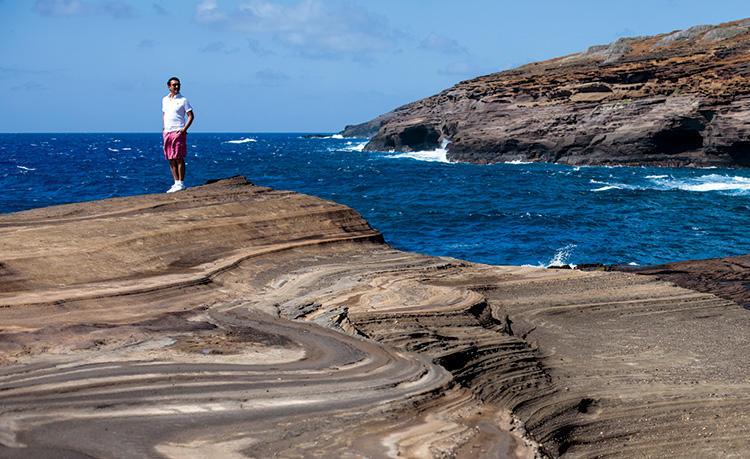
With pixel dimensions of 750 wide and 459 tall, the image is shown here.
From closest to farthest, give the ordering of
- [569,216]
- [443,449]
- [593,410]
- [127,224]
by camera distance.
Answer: [443,449], [593,410], [127,224], [569,216]

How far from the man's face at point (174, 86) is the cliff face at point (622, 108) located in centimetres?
4379

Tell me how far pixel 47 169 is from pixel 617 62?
53222mm

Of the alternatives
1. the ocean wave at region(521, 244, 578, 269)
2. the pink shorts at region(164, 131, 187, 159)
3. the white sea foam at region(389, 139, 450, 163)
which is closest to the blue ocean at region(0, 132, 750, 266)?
the ocean wave at region(521, 244, 578, 269)

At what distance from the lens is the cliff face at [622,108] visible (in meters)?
46.4

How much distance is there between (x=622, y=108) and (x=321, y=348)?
51.3m

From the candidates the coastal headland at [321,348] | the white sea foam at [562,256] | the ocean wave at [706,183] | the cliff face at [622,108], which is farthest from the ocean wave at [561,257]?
the cliff face at [622,108]

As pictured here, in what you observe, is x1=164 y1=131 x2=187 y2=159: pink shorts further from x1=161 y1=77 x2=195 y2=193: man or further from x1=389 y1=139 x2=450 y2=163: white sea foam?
x1=389 y1=139 x2=450 y2=163: white sea foam

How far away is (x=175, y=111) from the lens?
9664mm

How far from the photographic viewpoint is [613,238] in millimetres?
20406

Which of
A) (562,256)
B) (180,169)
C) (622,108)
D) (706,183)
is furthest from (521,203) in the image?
(622,108)

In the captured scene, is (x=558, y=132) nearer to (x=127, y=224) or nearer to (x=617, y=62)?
(x=617, y=62)

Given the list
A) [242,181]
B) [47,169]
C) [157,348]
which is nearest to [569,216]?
[242,181]

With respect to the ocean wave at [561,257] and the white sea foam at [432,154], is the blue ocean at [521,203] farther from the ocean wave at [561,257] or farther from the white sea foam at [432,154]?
the white sea foam at [432,154]

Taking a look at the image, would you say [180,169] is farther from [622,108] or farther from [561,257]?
[622,108]
